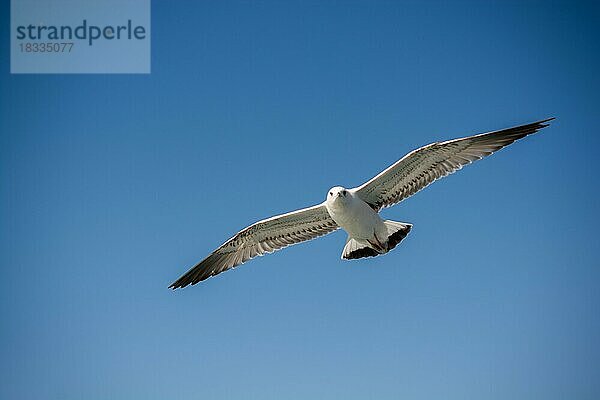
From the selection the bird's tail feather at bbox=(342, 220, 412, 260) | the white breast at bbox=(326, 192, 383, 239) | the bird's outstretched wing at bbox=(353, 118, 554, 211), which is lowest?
the bird's tail feather at bbox=(342, 220, 412, 260)

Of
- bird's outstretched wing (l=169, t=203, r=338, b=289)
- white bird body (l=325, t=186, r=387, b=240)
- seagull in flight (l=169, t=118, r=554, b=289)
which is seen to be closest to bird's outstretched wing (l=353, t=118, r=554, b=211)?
seagull in flight (l=169, t=118, r=554, b=289)

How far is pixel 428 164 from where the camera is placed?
10922 mm

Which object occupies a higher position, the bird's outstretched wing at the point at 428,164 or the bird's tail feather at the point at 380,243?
the bird's outstretched wing at the point at 428,164

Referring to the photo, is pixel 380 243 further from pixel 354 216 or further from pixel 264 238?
pixel 264 238

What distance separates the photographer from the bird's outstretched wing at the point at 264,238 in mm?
11688

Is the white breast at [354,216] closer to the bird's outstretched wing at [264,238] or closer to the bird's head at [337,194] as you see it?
the bird's head at [337,194]

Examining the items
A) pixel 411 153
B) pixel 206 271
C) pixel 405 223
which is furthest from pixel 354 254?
pixel 206 271

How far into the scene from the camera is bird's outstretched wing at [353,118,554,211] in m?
10.7

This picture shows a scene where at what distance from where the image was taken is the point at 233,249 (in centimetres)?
1236

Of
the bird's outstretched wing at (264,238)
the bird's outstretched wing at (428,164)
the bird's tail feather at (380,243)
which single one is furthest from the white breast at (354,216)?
the bird's outstretched wing at (264,238)

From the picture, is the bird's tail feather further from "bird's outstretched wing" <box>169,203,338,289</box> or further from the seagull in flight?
"bird's outstretched wing" <box>169,203,338,289</box>

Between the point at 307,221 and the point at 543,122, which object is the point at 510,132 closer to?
the point at 543,122

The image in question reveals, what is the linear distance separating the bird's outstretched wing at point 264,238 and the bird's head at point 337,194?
1.79ft

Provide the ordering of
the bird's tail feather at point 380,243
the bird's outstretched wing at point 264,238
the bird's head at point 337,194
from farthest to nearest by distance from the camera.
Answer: the bird's outstretched wing at point 264,238 → the bird's tail feather at point 380,243 → the bird's head at point 337,194
